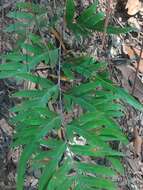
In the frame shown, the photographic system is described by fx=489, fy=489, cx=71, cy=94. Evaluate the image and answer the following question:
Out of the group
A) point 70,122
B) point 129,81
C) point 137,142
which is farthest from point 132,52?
point 70,122

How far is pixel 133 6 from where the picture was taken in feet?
7.84

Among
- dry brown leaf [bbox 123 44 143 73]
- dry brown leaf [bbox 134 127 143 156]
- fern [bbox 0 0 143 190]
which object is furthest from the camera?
dry brown leaf [bbox 123 44 143 73]

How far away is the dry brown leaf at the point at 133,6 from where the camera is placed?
7.79 feet

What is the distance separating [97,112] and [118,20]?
1017 mm

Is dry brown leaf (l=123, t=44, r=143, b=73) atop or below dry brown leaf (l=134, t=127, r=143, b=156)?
atop

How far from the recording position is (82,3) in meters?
2.26

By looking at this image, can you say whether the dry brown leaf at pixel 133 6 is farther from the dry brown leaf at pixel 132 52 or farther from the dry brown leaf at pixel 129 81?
the dry brown leaf at pixel 129 81

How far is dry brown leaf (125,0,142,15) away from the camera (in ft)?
7.79

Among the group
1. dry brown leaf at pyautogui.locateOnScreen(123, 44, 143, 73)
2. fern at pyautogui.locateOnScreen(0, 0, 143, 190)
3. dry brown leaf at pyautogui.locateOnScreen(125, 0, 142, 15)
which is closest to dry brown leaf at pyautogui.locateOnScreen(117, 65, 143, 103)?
dry brown leaf at pyautogui.locateOnScreen(123, 44, 143, 73)

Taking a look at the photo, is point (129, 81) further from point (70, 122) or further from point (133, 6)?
point (70, 122)

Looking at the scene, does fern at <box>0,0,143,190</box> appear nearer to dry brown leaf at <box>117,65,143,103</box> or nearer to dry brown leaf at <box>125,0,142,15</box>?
dry brown leaf at <box>117,65,143,103</box>

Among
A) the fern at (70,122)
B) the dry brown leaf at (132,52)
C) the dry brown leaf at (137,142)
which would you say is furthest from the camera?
the dry brown leaf at (132,52)

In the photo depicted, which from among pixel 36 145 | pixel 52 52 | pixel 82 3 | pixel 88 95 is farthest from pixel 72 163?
pixel 82 3

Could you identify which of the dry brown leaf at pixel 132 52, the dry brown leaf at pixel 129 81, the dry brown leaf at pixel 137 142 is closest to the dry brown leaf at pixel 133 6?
the dry brown leaf at pixel 132 52
